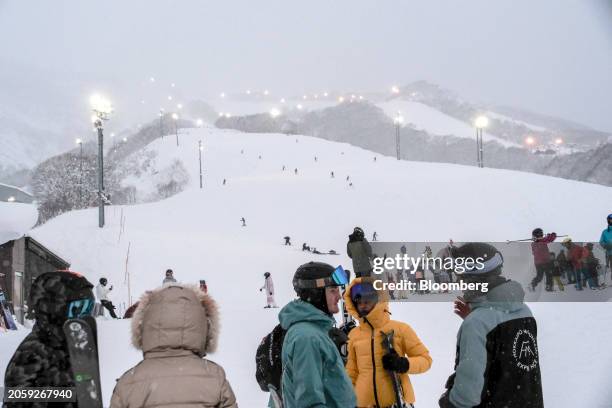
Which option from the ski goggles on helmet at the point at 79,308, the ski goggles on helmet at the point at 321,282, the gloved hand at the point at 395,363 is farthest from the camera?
the gloved hand at the point at 395,363

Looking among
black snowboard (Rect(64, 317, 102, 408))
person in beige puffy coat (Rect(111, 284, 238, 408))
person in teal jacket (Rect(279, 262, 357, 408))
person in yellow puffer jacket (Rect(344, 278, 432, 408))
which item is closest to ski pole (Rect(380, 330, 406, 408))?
person in yellow puffer jacket (Rect(344, 278, 432, 408))

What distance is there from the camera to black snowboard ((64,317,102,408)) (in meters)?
2.94

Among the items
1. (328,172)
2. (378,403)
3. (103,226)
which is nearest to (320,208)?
(328,172)

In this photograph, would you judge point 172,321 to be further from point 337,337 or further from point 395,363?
point 395,363

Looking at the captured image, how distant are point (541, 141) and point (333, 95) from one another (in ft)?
241

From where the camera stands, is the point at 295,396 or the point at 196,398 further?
the point at 295,396

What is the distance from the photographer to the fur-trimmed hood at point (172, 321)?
262cm

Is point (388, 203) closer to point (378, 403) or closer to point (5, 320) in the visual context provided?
point (5, 320)

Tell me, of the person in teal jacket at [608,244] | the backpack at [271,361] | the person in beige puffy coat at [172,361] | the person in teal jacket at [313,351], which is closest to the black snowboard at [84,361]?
the person in beige puffy coat at [172,361]

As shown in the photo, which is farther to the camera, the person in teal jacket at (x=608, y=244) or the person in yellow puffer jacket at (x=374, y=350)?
the person in teal jacket at (x=608, y=244)

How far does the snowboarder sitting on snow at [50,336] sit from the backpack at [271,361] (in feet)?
4.11

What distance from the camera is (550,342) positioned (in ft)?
30.0

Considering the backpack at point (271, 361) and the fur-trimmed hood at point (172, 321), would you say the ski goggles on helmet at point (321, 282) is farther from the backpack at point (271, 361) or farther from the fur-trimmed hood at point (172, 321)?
the fur-trimmed hood at point (172, 321)

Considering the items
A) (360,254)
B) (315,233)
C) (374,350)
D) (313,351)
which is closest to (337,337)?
(313,351)
